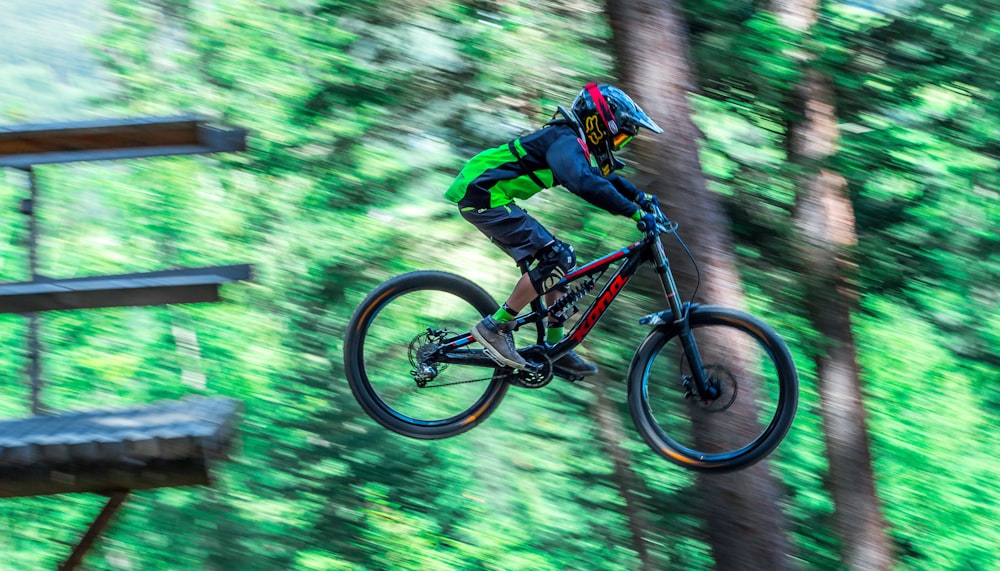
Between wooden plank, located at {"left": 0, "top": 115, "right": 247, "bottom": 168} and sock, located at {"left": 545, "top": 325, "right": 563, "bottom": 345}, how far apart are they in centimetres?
166

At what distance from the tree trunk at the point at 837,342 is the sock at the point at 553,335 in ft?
8.74

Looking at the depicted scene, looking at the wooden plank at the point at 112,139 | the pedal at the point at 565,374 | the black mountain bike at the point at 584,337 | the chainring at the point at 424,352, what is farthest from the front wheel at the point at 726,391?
the wooden plank at the point at 112,139

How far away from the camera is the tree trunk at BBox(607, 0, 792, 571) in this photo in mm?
5082

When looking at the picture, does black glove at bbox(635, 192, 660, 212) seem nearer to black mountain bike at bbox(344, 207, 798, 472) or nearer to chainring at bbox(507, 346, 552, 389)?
black mountain bike at bbox(344, 207, 798, 472)

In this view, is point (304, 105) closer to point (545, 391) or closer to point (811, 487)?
point (545, 391)

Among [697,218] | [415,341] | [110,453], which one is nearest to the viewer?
[110,453]

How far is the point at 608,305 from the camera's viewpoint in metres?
4.30

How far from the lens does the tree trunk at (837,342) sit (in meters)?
6.55

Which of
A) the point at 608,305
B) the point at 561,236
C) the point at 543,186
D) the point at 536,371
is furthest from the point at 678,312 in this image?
the point at 561,236

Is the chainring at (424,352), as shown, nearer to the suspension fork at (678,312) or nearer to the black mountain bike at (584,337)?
the black mountain bike at (584,337)

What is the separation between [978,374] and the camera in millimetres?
7773

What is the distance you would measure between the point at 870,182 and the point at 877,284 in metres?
0.72

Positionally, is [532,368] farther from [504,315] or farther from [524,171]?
[524,171]

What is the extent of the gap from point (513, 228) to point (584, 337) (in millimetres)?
699
